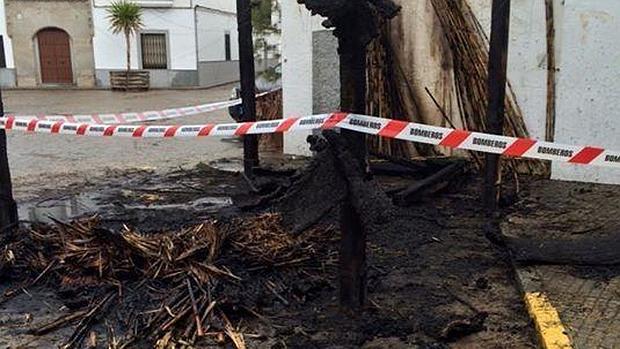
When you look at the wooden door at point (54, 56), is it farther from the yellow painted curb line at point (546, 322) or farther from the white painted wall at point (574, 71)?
the yellow painted curb line at point (546, 322)

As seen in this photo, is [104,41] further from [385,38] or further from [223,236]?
[223,236]

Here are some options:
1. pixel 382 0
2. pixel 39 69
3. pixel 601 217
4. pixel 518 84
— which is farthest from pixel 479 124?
pixel 39 69

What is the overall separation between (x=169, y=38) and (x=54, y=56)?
567 cm

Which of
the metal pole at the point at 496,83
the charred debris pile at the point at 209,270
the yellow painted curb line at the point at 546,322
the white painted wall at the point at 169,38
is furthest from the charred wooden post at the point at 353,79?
the white painted wall at the point at 169,38

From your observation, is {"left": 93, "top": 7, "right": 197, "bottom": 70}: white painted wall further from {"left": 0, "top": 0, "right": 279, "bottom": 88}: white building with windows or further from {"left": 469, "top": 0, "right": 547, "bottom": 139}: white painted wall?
{"left": 469, "top": 0, "right": 547, "bottom": 139}: white painted wall

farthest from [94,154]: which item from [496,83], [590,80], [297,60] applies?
[590,80]

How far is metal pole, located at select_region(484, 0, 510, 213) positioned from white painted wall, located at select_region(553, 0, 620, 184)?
1.71 m

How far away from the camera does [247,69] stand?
8.09 meters

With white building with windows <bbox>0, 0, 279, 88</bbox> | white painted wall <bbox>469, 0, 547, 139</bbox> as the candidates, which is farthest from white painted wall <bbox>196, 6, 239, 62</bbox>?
white painted wall <bbox>469, 0, 547, 139</bbox>

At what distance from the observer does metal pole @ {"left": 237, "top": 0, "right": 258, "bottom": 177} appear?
7969 millimetres

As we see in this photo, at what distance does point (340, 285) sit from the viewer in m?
4.27

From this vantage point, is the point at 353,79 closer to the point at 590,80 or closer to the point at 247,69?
the point at 247,69

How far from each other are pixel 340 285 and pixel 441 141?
64.7 inches

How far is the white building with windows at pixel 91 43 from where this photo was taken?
29.0 metres
